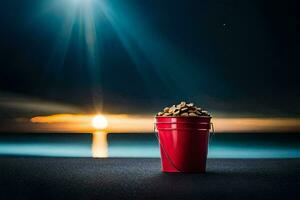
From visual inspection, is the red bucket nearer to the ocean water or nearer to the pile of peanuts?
the pile of peanuts

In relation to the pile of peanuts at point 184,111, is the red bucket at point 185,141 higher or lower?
lower

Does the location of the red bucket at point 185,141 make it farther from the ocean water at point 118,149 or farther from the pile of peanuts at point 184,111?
the ocean water at point 118,149

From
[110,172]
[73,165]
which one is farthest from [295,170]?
[73,165]

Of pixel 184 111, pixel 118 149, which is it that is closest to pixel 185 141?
pixel 184 111

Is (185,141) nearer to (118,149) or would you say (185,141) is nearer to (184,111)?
(184,111)

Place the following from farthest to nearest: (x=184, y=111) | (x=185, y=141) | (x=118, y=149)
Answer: (x=118, y=149), (x=184, y=111), (x=185, y=141)

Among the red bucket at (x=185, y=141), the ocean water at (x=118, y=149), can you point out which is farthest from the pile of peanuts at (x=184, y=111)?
the ocean water at (x=118, y=149)

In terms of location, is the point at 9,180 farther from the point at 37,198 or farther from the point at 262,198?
the point at 262,198

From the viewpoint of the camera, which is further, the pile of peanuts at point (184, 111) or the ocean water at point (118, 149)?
the ocean water at point (118, 149)

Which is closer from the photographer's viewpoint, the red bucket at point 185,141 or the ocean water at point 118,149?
the red bucket at point 185,141
